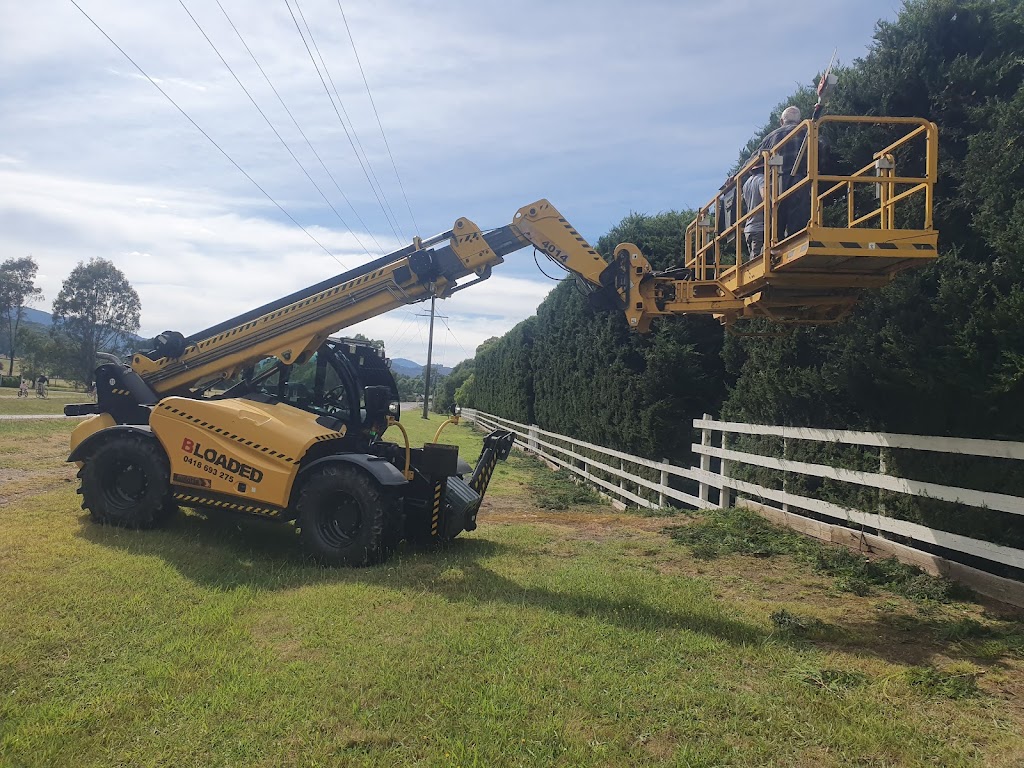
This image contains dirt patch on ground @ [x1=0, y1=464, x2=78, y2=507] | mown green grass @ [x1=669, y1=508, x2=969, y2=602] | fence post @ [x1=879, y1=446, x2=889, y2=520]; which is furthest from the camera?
dirt patch on ground @ [x1=0, y1=464, x2=78, y2=507]

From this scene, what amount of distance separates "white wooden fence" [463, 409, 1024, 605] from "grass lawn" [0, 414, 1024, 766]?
0.55 meters

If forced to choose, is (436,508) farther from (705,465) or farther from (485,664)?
(705,465)

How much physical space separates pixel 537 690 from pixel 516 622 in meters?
1.14

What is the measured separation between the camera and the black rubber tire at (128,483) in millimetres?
7797

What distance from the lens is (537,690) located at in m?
3.88

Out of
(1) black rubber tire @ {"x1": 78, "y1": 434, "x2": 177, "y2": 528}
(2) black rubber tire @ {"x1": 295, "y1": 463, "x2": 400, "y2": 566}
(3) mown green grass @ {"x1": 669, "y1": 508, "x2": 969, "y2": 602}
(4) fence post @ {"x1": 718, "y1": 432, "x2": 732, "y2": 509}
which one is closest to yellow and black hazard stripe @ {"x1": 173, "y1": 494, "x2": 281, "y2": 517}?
(1) black rubber tire @ {"x1": 78, "y1": 434, "x2": 177, "y2": 528}

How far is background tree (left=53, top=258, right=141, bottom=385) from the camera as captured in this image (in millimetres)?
62719

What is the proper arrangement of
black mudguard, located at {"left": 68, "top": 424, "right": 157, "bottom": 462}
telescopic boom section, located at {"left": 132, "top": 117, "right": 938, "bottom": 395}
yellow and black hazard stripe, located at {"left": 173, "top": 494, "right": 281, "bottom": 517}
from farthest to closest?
black mudguard, located at {"left": 68, "top": 424, "right": 157, "bottom": 462}, yellow and black hazard stripe, located at {"left": 173, "top": 494, "right": 281, "bottom": 517}, telescopic boom section, located at {"left": 132, "top": 117, "right": 938, "bottom": 395}

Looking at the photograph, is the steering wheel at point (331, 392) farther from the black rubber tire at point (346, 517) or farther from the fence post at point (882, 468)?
the fence post at point (882, 468)

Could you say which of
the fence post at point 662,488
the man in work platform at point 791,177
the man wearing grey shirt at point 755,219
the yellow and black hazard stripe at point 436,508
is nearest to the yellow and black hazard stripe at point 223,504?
the yellow and black hazard stripe at point 436,508

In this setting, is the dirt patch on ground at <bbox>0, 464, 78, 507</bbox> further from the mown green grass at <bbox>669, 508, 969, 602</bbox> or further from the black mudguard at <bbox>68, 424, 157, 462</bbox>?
the mown green grass at <bbox>669, 508, 969, 602</bbox>

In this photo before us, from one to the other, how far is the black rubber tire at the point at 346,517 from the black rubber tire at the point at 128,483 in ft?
6.04

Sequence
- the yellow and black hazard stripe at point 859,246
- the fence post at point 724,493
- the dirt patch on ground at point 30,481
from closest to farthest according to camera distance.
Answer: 1. the yellow and black hazard stripe at point 859,246
2. the fence post at point 724,493
3. the dirt patch on ground at point 30,481

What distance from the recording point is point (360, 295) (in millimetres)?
8289
